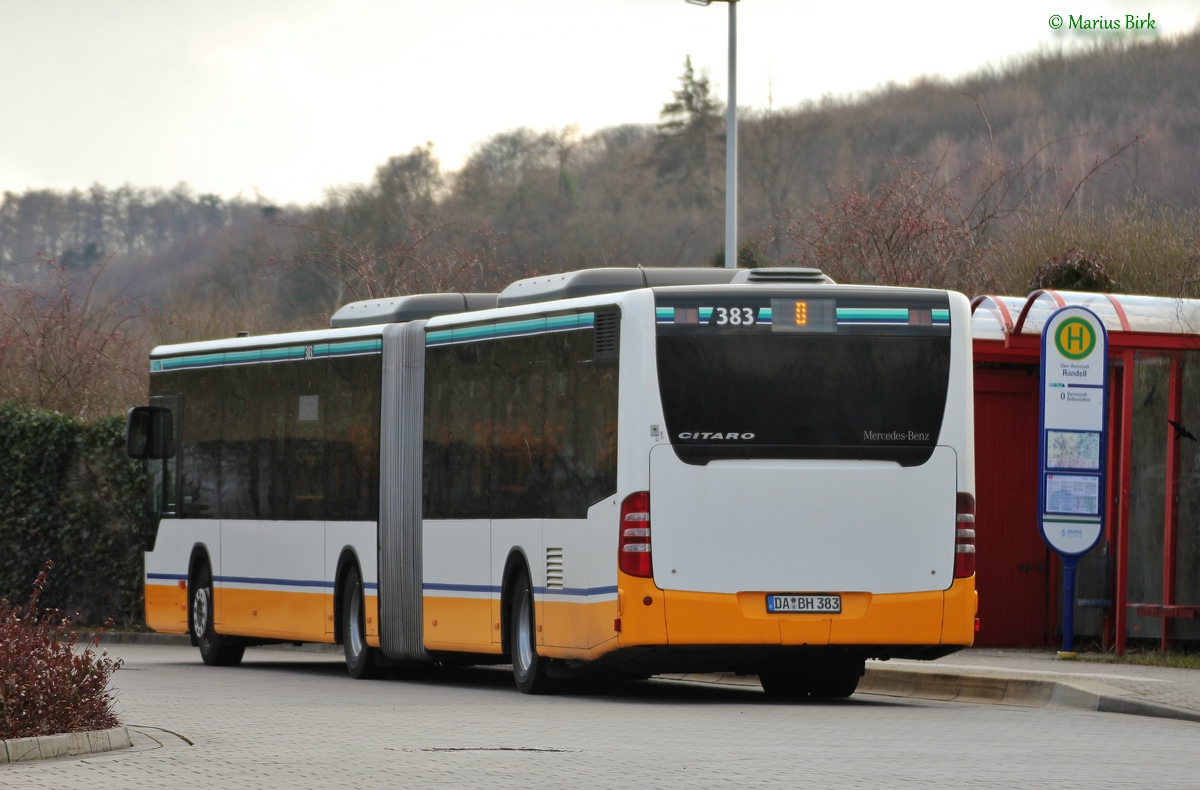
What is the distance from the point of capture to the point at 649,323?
14.8m

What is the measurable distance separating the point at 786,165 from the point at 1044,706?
9063 centimetres

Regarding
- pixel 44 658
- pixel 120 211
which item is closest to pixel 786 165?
pixel 120 211

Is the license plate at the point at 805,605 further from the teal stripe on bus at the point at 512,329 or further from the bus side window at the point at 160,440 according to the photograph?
the bus side window at the point at 160,440

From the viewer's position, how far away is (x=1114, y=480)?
64.6 feet

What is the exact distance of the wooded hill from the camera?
4184 centimetres

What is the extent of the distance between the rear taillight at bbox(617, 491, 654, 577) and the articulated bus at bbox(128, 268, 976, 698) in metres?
0.01

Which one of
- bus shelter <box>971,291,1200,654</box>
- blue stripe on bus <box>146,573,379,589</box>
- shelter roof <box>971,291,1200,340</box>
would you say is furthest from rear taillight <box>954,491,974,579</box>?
blue stripe on bus <box>146,573,379,589</box>

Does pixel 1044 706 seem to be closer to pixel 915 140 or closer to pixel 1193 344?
pixel 1193 344

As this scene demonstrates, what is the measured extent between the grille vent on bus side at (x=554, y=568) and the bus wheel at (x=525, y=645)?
401 mm

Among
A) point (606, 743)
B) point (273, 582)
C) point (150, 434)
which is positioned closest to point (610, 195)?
point (150, 434)

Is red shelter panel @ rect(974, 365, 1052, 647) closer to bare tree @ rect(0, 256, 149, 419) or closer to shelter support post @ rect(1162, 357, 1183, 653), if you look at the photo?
shelter support post @ rect(1162, 357, 1183, 653)

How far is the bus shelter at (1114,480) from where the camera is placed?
19.1 m

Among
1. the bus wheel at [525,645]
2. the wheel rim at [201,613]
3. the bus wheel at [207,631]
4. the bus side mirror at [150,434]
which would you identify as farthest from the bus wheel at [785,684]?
the bus side mirror at [150,434]

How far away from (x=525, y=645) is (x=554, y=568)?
3.08 feet
